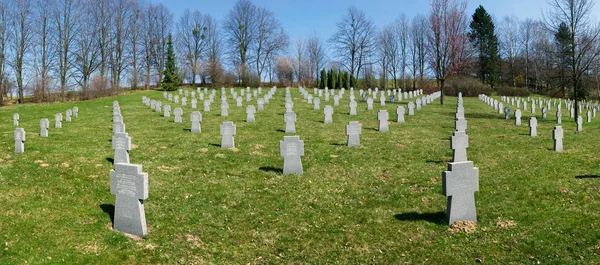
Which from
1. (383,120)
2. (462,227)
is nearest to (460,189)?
(462,227)

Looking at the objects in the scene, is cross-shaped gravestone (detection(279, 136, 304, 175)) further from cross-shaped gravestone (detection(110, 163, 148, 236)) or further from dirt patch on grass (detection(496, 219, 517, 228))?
dirt patch on grass (detection(496, 219, 517, 228))

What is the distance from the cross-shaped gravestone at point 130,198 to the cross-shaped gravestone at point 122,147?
467 centimetres

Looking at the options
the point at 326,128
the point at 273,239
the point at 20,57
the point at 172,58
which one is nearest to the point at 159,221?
the point at 273,239

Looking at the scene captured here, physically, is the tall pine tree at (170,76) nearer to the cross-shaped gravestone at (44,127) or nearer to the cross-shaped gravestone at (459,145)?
the cross-shaped gravestone at (44,127)

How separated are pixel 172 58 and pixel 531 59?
5371 cm

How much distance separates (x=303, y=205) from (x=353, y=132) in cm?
619

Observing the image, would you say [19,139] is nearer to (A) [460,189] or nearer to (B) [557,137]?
(A) [460,189]

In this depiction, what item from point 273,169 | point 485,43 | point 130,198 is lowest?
point 273,169

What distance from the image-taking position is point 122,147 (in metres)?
11.0

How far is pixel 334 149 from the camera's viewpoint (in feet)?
43.8

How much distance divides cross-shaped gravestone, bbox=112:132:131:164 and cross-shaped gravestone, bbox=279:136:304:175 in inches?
167

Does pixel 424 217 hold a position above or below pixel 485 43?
below

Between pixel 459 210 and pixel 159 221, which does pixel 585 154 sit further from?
pixel 159 221

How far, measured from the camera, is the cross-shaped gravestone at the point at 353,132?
13.8 m
